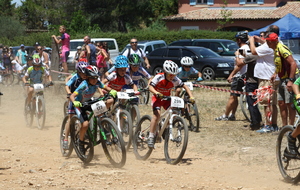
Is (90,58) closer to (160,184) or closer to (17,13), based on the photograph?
(160,184)

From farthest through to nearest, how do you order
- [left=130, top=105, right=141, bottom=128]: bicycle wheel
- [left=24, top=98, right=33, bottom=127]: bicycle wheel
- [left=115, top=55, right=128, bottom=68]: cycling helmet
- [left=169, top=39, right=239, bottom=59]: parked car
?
[left=169, top=39, right=239, bottom=59]: parked car < [left=24, top=98, right=33, bottom=127]: bicycle wheel < [left=130, top=105, right=141, bottom=128]: bicycle wheel < [left=115, top=55, right=128, bottom=68]: cycling helmet

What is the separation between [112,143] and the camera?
27.8 ft

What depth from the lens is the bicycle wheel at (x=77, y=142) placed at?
8.90 metres

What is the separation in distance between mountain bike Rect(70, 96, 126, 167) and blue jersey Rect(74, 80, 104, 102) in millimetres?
386

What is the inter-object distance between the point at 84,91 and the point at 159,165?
169cm

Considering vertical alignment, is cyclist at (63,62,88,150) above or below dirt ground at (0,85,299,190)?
above

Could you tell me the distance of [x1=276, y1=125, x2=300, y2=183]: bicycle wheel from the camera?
24.6 feet

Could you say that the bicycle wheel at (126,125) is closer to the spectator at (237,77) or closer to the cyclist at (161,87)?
the cyclist at (161,87)

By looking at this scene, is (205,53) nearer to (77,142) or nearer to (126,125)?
(126,125)

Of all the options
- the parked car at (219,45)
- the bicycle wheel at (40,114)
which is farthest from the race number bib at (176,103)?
the parked car at (219,45)

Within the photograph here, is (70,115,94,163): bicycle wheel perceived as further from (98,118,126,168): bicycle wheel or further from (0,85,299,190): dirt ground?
(98,118,126,168): bicycle wheel

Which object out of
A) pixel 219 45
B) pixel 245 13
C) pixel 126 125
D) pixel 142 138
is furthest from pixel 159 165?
pixel 245 13

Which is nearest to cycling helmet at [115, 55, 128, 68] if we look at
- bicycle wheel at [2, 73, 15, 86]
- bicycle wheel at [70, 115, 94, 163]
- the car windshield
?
bicycle wheel at [70, 115, 94, 163]

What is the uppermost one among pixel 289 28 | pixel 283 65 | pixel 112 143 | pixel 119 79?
pixel 289 28
